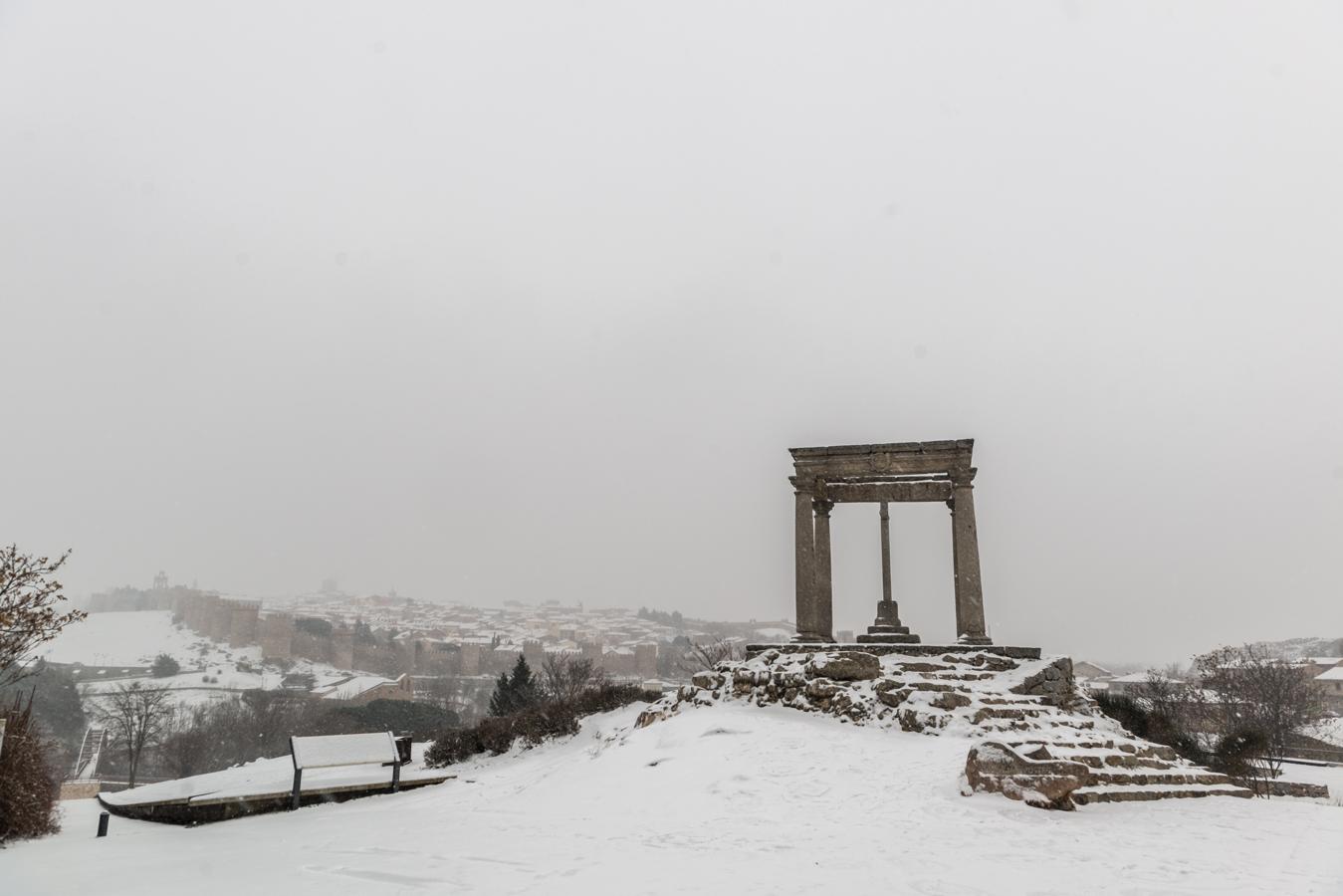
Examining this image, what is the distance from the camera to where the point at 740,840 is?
7.55 m

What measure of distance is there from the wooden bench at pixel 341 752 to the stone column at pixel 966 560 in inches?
482

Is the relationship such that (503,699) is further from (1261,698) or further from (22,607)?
(1261,698)

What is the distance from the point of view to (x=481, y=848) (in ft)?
24.9

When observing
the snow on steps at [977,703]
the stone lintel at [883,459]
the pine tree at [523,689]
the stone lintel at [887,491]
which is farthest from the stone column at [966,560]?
the pine tree at [523,689]

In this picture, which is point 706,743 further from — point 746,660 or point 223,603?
point 223,603

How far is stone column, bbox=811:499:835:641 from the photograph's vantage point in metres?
18.6

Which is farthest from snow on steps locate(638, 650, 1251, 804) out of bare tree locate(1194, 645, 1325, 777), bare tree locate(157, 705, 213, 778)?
bare tree locate(157, 705, 213, 778)

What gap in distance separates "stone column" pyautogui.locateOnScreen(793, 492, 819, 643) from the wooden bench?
9.53 metres

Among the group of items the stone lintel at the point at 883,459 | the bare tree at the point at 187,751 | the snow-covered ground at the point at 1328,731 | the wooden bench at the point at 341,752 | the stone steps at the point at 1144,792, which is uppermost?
the stone lintel at the point at 883,459

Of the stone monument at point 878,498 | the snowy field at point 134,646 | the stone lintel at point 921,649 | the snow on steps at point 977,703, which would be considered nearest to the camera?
the snow on steps at point 977,703

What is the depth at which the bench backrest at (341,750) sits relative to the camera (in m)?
13.4

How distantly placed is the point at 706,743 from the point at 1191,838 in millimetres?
6497

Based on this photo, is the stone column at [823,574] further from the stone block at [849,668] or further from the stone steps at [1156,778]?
the stone steps at [1156,778]

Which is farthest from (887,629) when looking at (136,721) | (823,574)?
(136,721)
